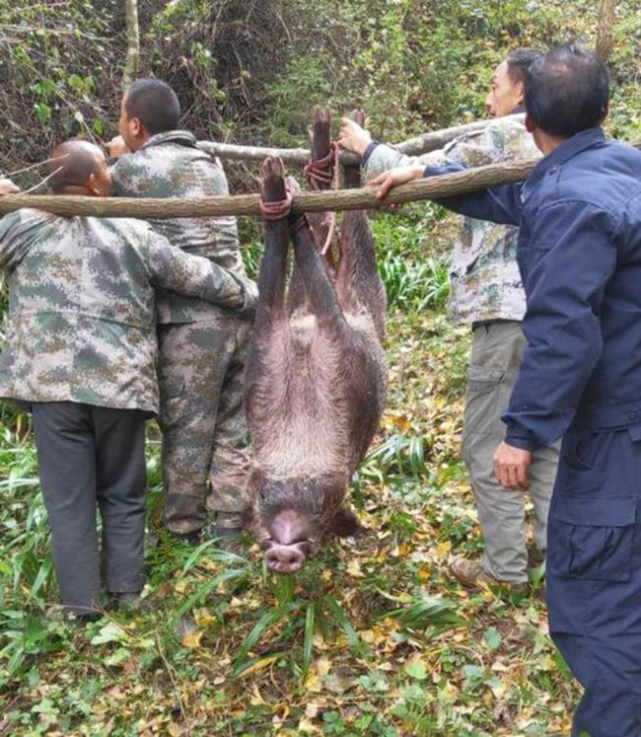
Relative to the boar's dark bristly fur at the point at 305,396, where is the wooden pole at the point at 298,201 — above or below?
above

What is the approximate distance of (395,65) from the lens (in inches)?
488

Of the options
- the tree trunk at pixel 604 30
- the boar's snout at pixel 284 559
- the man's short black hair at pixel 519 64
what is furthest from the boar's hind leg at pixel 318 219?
the tree trunk at pixel 604 30

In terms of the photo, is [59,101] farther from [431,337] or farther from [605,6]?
[605,6]

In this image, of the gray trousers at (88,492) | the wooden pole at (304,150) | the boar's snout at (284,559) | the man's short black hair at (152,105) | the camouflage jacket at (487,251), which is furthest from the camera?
the wooden pole at (304,150)

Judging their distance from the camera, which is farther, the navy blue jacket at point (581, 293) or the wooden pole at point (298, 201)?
the wooden pole at point (298, 201)

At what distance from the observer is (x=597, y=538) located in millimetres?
3137

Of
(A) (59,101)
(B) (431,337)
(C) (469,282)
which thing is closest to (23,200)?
(C) (469,282)

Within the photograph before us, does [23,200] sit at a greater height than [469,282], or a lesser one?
greater

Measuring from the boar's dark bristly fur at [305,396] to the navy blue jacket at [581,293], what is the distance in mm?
1693

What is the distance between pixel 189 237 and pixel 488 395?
81.6 inches

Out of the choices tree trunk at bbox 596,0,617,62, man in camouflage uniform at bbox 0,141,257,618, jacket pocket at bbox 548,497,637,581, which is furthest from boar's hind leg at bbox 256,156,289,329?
tree trunk at bbox 596,0,617,62

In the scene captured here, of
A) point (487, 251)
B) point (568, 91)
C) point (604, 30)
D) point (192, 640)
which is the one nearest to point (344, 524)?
point (192, 640)

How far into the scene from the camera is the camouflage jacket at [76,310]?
4.82 m

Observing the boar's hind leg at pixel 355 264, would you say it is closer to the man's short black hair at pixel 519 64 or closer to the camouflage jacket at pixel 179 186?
the camouflage jacket at pixel 179 186
